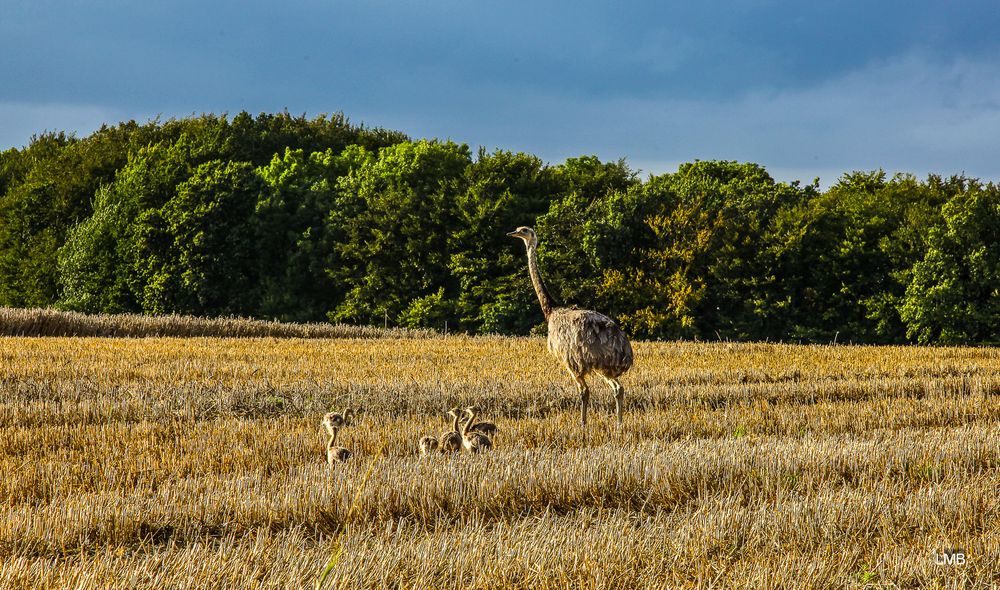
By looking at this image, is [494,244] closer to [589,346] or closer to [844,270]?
[844,270]

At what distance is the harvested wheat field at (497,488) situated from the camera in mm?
5207

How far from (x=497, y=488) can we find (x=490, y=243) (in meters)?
38.1

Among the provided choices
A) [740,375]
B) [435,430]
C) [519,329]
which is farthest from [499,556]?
[519,329]

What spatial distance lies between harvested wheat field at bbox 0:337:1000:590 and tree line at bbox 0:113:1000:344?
985 inches

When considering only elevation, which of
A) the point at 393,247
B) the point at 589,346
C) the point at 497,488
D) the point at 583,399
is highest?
the point at 393,247

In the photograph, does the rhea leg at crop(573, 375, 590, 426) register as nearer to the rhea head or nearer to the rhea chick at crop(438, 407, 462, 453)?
the rhea head

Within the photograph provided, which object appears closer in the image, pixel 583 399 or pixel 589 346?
pixel 589 346

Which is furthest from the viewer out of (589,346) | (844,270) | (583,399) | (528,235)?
(844,270)

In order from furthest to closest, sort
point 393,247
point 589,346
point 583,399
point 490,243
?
point 393,247
point 490,243
point 583,399
point 589,346

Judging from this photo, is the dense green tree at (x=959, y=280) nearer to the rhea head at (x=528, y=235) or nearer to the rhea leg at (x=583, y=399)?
the rhea head at (x=528, y=235)

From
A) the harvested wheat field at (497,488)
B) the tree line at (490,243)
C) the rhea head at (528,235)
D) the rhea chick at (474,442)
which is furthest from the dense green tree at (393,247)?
the rhea chick at (474,442)

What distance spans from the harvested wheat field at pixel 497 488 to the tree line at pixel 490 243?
82.0 ft

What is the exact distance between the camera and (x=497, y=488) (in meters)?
7.24

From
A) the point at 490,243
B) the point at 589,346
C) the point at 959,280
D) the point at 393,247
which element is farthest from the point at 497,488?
the point at 393,247
